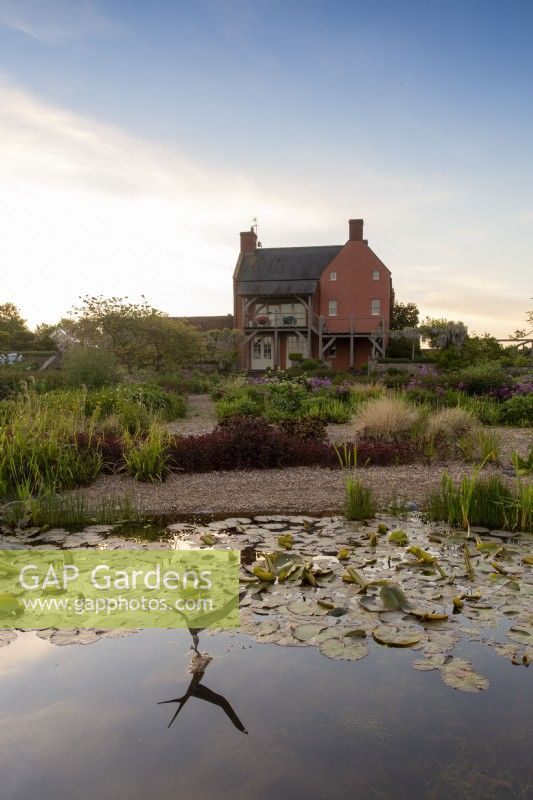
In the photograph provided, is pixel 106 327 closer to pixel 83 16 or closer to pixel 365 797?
pixel 83 16

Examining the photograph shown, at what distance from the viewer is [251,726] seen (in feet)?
8.39

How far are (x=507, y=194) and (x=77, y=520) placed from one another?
11.6 meters

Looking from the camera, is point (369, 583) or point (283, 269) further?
point (283, 269)

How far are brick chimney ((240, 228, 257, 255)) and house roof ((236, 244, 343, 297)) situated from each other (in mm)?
528

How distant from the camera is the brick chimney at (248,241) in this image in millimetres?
39531

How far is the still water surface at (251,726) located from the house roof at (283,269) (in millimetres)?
33312

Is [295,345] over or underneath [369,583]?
over

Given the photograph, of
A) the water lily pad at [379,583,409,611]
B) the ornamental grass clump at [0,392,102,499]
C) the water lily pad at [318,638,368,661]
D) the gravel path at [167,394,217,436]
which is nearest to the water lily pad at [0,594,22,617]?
the water lily pad at [318,638,368,661]

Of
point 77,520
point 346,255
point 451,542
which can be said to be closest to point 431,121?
point 451,542

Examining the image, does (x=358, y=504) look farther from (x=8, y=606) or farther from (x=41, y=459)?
(x=41, y=459)

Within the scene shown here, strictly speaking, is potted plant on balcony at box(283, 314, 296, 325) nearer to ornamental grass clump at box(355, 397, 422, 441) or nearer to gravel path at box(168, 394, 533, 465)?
gravel path at box(168, 394, 533, 465)

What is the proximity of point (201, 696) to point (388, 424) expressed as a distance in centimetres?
723

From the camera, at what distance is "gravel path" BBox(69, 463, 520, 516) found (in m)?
6.36

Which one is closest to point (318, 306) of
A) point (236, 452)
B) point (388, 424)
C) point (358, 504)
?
point (388, 424)
